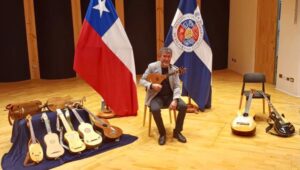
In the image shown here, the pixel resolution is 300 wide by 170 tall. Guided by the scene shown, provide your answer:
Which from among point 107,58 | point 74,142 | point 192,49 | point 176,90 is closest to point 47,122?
point 74,142

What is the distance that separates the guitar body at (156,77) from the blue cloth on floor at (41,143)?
29.7 inches

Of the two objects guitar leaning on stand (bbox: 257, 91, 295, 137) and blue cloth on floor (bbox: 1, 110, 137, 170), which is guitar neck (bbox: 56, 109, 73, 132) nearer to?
blue cloth on floor (bbox: 1, 110, 137, 170)

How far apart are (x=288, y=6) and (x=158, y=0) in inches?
112

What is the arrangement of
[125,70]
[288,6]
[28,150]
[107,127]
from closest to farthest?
[28,150] → [107,127] → [125,70] → [288,6]

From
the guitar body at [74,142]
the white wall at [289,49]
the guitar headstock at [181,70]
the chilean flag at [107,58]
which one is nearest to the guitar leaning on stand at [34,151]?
the guitar body at [74,142]

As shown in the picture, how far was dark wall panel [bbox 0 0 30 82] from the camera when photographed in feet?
24.3

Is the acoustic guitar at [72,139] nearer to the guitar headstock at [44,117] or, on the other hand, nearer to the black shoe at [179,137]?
the guitar headstock at [44,117]

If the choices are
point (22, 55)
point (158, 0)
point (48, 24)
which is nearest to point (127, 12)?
point (158, 0)

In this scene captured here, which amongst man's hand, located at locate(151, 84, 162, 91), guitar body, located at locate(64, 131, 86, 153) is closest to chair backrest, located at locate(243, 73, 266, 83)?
man's hand, located at locate(151, 84, 162, 91)

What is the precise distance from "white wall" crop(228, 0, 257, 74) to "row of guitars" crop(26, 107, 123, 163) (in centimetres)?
421

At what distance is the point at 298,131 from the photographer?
454 centimetres

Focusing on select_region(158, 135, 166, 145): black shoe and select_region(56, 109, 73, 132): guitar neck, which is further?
select_region(158, 135, 166, 145): black shoe

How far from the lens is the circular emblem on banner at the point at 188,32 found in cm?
523

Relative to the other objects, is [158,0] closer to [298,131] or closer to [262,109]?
[262,109]
